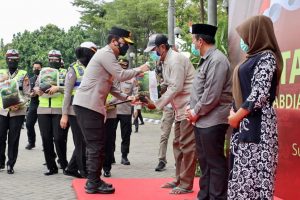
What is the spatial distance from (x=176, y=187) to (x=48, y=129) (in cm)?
257

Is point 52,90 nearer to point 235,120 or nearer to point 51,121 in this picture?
point 51,121

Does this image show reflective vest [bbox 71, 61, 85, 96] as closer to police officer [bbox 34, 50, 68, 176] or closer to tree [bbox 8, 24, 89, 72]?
police officer [bbox 34, 50, 68, 176]

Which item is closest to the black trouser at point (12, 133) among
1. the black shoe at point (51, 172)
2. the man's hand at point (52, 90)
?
the black shoe at point (51, 172)

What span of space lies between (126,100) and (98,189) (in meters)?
1.24

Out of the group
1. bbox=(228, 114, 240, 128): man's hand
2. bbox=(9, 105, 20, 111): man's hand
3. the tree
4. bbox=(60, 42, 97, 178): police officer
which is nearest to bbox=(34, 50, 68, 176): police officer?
bbox=(9, 105, 20, 111): man's hand

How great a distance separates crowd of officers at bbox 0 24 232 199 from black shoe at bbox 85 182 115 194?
12mm

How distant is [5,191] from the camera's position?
6762 mm

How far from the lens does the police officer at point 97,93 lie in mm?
6168

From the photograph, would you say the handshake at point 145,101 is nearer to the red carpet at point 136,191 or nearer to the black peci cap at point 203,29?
the red carpet at point 136,191

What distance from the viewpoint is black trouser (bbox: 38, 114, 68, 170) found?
791cm

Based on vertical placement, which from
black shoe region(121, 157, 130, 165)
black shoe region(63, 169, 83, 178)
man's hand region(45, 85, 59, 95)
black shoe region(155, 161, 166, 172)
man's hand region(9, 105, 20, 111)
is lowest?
black shoe region(121, 157, 130, 165)

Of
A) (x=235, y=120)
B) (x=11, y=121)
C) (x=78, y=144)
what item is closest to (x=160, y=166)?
(x=78, y=144)

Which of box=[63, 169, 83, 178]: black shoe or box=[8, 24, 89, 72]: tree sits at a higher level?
box=[8, 24, 89, 72]: tree

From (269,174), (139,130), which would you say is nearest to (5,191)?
(269,174)
